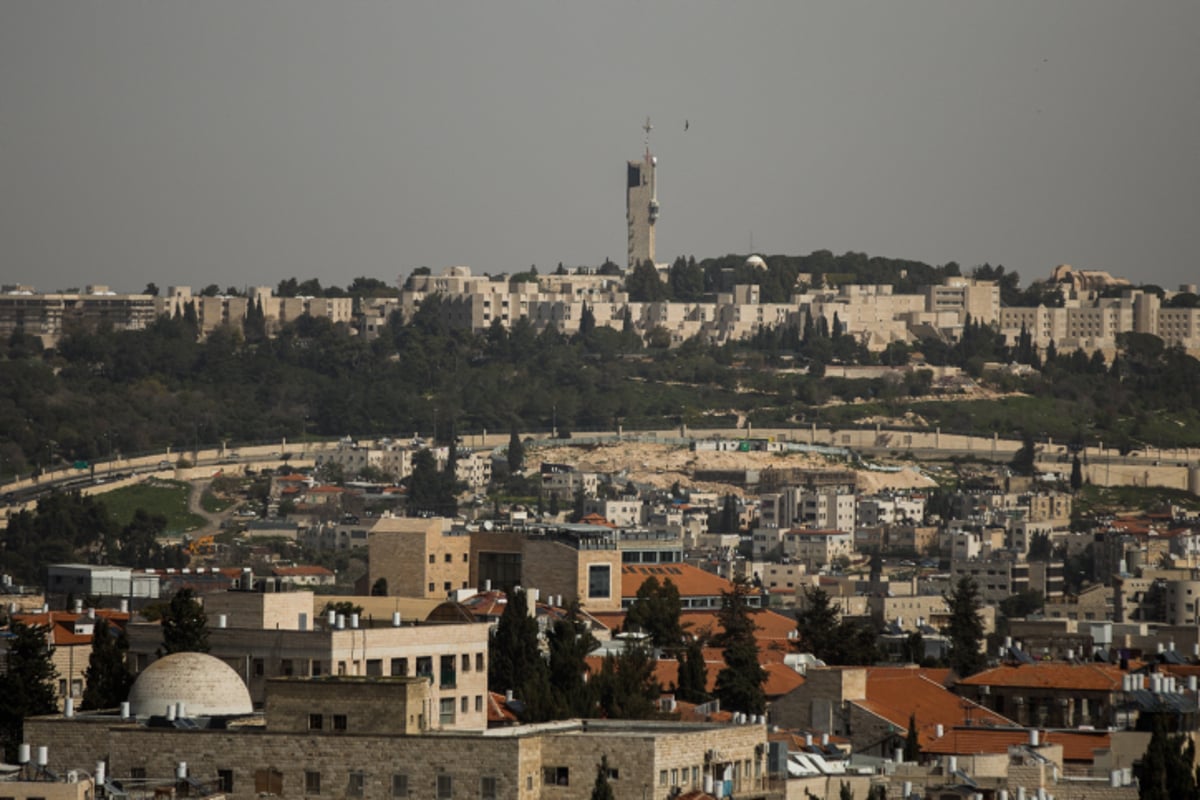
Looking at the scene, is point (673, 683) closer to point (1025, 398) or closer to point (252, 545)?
point (252, 545)

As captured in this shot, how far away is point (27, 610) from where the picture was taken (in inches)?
2623

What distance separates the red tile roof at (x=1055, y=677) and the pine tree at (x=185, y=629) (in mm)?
11765

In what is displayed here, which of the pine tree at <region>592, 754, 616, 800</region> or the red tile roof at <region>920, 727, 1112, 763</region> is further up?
the pine tree at <region>592, 754, 616, 800</region>

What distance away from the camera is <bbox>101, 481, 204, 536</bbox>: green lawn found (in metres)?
140

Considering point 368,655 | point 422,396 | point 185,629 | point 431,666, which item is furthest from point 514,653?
point 422,396

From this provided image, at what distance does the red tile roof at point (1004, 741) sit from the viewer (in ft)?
127

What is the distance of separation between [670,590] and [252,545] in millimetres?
69239

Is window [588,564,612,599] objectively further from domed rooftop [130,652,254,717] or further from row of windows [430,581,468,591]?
domed rooftop [130,652,254,717]

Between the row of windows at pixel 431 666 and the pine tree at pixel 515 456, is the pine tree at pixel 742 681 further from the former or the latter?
the pine tree at pixel 515 456

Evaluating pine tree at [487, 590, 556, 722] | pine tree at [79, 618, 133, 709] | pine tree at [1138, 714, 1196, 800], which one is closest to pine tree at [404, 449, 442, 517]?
pine tree at [487, 590, 556, 722]

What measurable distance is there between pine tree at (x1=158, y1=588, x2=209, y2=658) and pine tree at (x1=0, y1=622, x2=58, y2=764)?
1495 mm

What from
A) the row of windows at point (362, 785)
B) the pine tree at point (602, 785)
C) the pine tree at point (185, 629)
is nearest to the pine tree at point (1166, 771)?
the pine tree at point (602, 785)

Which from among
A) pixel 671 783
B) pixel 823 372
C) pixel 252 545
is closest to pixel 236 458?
pixel 252 545

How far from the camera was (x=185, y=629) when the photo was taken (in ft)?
139
